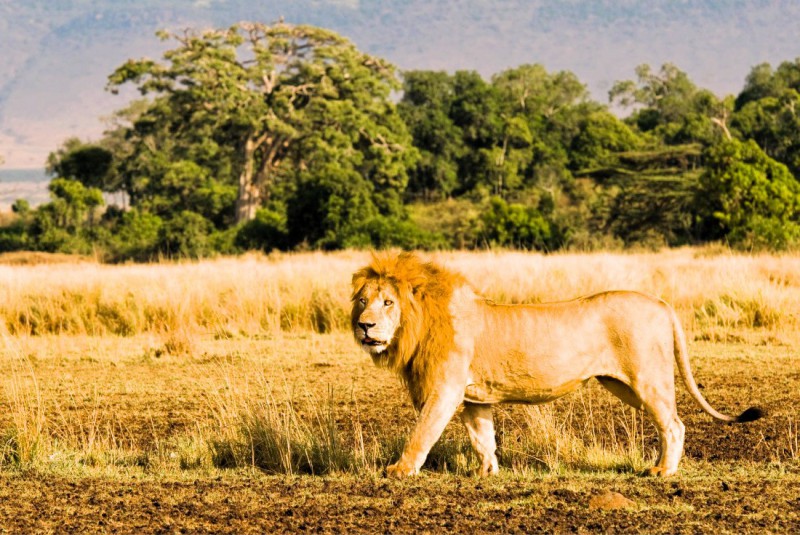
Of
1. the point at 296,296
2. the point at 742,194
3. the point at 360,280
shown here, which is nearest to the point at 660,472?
the point at 360,280

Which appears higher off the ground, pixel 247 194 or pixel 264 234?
pixel 247 194

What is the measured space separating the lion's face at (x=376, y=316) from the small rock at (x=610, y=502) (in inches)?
60.8

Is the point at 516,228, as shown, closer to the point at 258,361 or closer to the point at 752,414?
the point at 258,361

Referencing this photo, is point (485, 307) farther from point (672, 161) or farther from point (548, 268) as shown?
point (672, 161)

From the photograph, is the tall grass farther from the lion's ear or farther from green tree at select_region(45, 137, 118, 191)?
green tree at select_region(45, 137, 118, 191)

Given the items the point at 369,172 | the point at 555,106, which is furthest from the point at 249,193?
the point at 555,106

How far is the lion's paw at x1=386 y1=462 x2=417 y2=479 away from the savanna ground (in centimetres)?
8

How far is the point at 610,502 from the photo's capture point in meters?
6.47

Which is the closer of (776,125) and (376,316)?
(376,316)

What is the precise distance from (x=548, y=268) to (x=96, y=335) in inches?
285

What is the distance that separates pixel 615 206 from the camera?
45.2 meters

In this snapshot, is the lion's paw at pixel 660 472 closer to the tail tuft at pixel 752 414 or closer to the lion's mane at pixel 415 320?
the tail tuft at pixel 752 414

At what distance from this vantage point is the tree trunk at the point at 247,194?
178ft

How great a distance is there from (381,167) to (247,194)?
6236 mm
